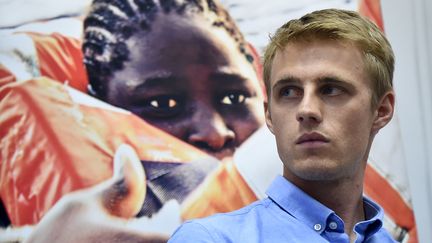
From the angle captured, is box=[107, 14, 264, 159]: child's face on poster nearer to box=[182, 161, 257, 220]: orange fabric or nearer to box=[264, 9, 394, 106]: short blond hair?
box=[182, 161, 257, 220]: orange fabric

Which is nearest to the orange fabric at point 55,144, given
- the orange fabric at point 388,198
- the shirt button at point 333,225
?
the orange fabric at point 388,198

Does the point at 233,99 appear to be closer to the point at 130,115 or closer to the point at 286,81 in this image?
the point at 130,115

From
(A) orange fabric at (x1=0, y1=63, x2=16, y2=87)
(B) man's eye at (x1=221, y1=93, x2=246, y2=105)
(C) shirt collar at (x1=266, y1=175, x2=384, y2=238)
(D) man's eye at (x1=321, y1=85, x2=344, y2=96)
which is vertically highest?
(D) man's eye at (x1=321, y1=85, x2=344, y2=96)

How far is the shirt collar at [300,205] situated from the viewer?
26.4 inches

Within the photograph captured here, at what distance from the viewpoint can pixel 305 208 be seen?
26.7 inches

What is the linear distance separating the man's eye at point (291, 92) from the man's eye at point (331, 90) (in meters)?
0.03

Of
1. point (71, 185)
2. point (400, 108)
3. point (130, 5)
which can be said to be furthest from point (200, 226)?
point (400, 108)

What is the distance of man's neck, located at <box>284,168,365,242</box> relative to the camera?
70cm

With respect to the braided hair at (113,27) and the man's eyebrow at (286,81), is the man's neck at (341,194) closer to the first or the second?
the man's eyebrow at (286,81)

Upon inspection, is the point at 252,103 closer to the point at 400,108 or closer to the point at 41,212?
the point at 400,108

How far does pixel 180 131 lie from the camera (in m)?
1.09

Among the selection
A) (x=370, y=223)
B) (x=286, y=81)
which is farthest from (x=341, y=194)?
(x=286, y=81)

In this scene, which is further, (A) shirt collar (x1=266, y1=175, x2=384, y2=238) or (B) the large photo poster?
(B) the large photo poster

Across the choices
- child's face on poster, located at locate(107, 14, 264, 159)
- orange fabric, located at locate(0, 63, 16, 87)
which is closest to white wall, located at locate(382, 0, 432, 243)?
child's face on poster, located at locate(107, 14, 264, 159)
